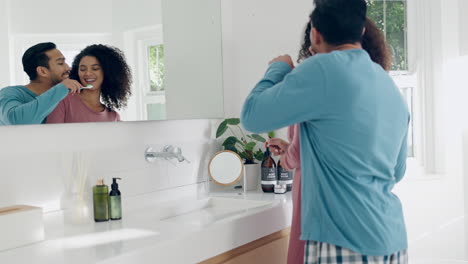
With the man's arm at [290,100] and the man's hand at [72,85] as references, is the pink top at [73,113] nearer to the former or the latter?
the man's hand at [72,85]

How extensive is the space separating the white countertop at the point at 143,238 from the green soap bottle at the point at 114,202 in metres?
0.04

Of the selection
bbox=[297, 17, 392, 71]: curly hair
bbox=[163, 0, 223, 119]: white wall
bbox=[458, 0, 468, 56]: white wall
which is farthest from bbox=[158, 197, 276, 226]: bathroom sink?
bbox=[458, 0, 468, 56]: white wall

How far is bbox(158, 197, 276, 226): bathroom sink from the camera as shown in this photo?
207cm

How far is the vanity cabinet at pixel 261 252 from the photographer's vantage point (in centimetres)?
178

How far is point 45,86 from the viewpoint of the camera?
1.83 meters

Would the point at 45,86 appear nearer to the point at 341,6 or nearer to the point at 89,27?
the point at 89,27

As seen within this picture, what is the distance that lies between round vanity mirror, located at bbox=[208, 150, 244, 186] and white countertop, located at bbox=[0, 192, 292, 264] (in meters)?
0.38

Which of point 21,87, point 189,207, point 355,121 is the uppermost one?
point 21,87

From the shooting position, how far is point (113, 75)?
2.13 m

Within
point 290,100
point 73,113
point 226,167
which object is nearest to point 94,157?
point 73,113

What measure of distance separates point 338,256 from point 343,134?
352 mm

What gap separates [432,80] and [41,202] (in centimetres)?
248

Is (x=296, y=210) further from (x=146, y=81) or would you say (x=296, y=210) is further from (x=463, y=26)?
(x=463, y=26)

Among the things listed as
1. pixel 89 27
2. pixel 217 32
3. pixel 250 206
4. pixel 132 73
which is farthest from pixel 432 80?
pixel 89 27
